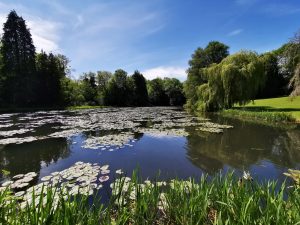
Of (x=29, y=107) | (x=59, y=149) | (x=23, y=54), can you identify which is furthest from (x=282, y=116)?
(x=23, y=54)

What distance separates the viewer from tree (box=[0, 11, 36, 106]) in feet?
142

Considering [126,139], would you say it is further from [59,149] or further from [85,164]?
[85,164]

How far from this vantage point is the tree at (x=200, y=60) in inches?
1855

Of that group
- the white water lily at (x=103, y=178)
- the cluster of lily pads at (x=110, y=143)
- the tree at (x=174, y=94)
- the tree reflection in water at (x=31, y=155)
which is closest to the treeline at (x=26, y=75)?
the tree at (x=174, y=94)

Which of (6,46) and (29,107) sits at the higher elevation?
(6,46)

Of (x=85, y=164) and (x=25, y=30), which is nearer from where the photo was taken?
(x=85, y=164)

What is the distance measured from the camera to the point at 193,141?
14.6 m

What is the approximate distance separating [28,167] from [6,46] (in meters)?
42.0

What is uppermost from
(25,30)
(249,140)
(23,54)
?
(25,30)

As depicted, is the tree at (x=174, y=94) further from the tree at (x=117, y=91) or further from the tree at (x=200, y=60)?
the tree at (x=200, y=60)

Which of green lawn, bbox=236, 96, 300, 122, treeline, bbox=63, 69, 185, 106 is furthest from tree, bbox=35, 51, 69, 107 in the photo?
green lawn, bbox=236, 96, 300, 122

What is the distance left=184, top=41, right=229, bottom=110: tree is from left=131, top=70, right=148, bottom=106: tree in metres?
23.3

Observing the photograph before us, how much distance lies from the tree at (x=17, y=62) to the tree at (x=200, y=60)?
27.6m

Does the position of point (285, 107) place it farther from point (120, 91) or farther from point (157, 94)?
point (157, 94)
